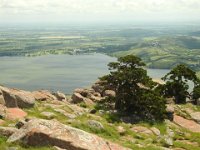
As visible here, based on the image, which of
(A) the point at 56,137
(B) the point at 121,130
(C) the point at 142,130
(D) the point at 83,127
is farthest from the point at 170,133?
(A) the point at 56,137

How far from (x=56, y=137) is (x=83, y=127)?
15.0 meters

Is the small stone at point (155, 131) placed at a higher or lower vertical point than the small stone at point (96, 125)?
lower

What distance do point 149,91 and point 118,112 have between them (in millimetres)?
7620

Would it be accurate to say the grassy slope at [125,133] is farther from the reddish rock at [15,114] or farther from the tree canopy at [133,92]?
the tree canopy at [133,92]

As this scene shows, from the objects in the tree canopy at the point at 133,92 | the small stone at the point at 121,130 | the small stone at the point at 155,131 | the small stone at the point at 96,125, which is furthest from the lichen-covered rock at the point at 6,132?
the tree canopy at the point at 133,92

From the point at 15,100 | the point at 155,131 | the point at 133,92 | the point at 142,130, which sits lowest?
the point at 155,131

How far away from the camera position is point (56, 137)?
2116 cm

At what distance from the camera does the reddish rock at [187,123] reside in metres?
53.2

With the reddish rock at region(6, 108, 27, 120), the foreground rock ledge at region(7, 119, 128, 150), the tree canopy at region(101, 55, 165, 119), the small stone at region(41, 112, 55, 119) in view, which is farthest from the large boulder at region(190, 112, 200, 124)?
the foreground rock ledge at region(7, 119, 128, 150)

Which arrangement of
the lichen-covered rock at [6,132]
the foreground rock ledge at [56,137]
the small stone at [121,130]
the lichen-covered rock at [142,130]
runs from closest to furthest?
1. the foreground rock ledge at [56,137]
2. the lichen-covered rock at [6,132]
3. the small stone at [121,130]
4. the lichen-covered rock at [142,130]

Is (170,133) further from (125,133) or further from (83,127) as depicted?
(83,127)

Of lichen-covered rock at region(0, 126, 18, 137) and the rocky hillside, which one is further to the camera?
lichen-covered rock at region(0, 126, 18, 137)

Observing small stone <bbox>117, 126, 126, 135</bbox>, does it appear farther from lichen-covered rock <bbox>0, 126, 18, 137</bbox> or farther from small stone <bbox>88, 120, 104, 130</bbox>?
lichen-covered rock <bbox>0, 126, 18, 137</bbox>

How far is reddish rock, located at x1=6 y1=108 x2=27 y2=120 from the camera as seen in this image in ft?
118
